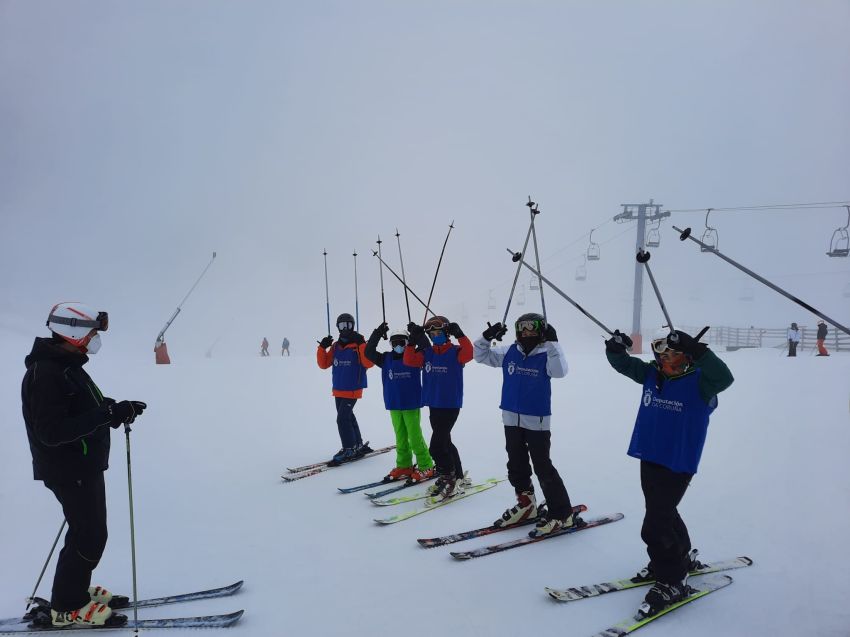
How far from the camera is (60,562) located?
9.07ft

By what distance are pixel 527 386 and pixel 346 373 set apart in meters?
2.96

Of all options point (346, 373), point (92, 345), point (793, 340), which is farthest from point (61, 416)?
point (793, 340)

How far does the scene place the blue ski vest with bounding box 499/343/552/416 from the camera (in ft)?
13.3

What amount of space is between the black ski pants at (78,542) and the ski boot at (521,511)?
2739 millimetres

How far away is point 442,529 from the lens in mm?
4273

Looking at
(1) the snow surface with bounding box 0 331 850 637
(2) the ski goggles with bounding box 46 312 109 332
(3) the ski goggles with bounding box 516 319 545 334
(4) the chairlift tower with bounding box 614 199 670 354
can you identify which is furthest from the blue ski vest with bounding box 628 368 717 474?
(4) the chairlift tower with bounding box 614 199 670 354

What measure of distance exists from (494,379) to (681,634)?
33.6ft

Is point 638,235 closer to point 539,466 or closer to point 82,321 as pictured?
point 539,466

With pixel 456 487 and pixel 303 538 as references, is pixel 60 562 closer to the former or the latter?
pixel 303 538

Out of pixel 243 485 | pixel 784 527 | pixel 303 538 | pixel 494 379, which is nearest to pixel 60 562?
pixel 303 538

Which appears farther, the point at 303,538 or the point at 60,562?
the point at 303,538

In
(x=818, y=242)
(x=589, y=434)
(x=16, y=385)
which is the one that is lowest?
(x=589, y=434)

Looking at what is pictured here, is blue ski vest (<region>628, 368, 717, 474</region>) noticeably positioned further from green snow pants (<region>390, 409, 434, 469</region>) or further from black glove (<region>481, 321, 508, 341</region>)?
green snow pants (<region>390, 409, 434, 469</region>)

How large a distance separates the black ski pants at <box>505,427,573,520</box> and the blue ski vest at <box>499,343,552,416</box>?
185mm
